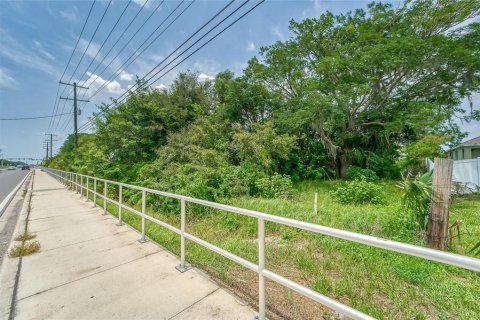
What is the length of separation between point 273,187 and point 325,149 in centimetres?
700

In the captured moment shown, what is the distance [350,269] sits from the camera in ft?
11.2

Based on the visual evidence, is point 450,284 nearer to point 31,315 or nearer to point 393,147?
point 31,315

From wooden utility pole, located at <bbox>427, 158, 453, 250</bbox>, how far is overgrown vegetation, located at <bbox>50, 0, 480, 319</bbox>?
181mm

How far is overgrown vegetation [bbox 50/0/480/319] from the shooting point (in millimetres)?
3268

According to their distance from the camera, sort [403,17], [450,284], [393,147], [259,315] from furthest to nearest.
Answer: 1. [393,147]
2. [403,17]
3. [450,284]
4. [259,315]

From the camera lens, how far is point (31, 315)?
227cm

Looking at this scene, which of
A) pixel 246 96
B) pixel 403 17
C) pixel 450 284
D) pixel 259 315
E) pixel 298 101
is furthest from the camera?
pixel 246 96

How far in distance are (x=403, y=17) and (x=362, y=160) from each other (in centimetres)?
793

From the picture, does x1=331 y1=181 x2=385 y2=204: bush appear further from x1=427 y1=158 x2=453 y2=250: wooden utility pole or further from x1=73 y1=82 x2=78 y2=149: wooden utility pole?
x1=73 y1=82 x2=78 y2=149: wooden utility pole

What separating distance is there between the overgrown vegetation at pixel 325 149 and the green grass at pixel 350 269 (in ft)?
0.07

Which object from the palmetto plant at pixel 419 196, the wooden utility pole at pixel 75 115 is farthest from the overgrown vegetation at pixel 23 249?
the wooden utility pole at pixel 75 115

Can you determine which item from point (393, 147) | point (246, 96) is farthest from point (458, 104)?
point (246, 96)

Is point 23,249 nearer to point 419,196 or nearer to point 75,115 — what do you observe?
point 419,196

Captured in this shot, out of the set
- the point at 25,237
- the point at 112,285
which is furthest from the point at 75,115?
the point at 112,285
